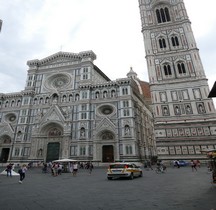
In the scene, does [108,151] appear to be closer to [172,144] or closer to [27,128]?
[172,144]

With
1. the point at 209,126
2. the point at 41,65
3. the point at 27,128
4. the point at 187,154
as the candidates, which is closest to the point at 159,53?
the point at 209,126

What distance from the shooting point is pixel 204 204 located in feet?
17.3

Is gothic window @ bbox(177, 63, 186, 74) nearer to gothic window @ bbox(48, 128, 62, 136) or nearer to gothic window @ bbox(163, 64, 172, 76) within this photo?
gothic window @ bbox(163, 64, 172, 76)

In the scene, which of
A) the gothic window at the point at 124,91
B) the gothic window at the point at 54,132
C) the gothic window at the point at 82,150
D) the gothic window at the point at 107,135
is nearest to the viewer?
the gothic window at the point at 82,150

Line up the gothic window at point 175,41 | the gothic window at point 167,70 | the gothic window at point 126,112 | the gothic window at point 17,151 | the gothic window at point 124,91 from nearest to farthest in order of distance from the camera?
the gothic window at point 126,112
the gothic window at point 124,91
the gothic window at point 17,151
the gothic window at point 167,70
the gothic window at point 175,41

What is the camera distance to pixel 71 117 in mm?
31734

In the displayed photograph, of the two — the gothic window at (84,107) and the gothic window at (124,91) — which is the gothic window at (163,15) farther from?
the gothic window at (84,107)

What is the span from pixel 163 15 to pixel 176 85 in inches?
691

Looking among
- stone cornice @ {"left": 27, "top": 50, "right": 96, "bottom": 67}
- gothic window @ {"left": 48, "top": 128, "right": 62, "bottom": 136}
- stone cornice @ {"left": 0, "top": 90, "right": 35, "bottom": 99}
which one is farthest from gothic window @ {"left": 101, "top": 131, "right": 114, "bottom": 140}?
stone cornice @ {"left": 0, "top": 90, "right": 35, "bottom": 99}

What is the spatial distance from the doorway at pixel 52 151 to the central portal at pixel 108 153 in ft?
28.0

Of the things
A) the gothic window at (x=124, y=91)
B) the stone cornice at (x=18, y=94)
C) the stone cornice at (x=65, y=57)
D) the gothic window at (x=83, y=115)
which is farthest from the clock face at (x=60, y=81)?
the gothic window at (x=124, y=91)

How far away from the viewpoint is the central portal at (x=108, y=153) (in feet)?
94.4

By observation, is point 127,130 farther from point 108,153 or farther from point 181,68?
point 181,68

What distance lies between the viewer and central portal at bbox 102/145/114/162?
2877cm
